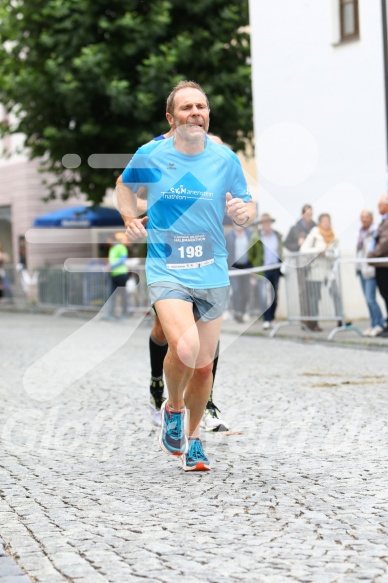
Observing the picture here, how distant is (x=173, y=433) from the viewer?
264 inches

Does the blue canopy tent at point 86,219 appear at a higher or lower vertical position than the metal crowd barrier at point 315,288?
higher

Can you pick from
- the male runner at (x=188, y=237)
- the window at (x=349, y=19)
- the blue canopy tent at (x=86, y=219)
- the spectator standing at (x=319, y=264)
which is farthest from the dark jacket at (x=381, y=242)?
the blue canopy tent at (x=86, y=219)

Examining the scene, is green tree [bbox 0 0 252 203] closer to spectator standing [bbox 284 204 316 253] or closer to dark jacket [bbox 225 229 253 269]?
dark jacket [bbox 225 229 253 269]

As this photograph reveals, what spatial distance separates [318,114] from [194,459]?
52.1 ft

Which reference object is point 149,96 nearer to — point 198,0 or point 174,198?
point 198,0

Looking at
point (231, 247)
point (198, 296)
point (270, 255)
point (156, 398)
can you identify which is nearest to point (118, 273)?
point (231, 247)

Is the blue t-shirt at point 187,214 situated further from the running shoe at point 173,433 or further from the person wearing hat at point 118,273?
the person wearing hat at point 118,273

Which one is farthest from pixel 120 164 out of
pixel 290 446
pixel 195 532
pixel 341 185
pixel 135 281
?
pixel 135 281

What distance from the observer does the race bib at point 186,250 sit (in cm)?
648

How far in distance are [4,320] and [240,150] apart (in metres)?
7.01

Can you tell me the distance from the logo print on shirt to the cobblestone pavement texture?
1405 millimetres

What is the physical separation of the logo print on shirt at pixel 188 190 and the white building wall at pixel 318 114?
1274cm

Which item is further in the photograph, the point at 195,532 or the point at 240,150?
the point at 240,150

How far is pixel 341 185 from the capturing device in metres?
21.1
